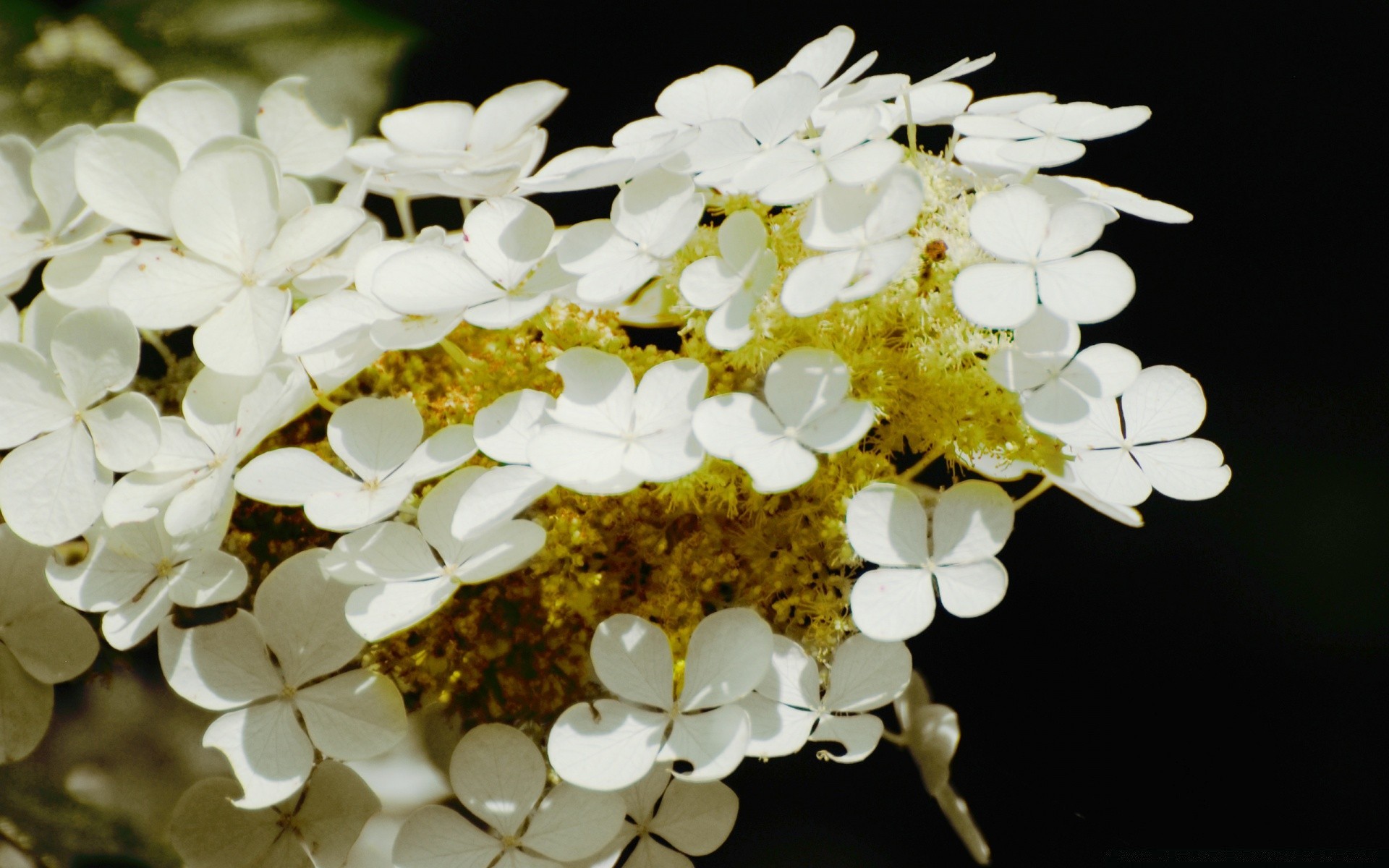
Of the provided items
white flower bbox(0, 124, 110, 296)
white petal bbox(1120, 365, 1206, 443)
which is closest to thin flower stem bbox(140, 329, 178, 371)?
white flower bbox(0, 124, 110, 296)

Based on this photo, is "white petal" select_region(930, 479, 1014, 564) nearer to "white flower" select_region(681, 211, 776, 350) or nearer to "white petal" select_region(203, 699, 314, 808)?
"white flower" select_region(681, 211, 776, 350)

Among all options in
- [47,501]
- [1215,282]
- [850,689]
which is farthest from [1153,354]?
[47,501]

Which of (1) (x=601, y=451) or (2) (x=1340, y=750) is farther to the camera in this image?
(2) (x=1340, y=750)

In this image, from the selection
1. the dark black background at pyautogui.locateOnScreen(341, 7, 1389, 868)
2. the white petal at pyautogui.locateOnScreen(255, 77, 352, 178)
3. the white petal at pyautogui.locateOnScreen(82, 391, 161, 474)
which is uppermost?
the white petal at pyautogui.locateOnScreen(255, 77, 352, 178)

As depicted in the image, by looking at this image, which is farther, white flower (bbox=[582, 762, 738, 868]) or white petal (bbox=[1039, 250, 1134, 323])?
white flower (bbox=[582, 762, 738, 868])

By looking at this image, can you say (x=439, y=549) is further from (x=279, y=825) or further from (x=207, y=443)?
(x=279, y=825)

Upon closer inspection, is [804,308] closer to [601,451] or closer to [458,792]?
[601,451]

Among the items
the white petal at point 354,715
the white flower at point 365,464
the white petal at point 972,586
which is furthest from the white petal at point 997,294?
the white petal at point 354,715
